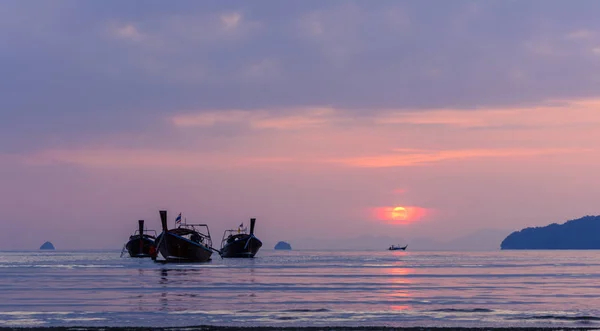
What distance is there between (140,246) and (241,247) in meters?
26.2

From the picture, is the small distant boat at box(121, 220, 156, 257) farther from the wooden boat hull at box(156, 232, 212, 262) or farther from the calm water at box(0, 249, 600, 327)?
the calm water at box(0, 249, 600, 327)

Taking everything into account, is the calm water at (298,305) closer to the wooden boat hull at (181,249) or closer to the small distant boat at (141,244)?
the wooden boat hull at (181,249)

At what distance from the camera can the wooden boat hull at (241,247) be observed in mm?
170788

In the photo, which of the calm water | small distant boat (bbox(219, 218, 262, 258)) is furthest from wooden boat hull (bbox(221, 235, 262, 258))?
the calm water

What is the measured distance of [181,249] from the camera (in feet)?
429

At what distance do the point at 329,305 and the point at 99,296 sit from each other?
15954mm

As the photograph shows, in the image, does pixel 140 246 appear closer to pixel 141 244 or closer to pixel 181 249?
pixel 141 244

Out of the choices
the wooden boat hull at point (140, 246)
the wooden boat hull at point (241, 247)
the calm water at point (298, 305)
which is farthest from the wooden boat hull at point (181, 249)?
the calm water at point (298, 305)

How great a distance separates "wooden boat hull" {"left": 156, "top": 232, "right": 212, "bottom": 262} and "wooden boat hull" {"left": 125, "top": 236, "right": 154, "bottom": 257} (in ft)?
169

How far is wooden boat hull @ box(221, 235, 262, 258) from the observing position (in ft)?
560

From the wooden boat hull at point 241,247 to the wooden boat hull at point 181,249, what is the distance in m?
36.6

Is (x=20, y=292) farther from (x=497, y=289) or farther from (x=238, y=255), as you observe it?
(x=238, y=255)

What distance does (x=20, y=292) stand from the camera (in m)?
57.6

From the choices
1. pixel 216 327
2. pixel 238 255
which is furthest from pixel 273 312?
pixel 238 255
